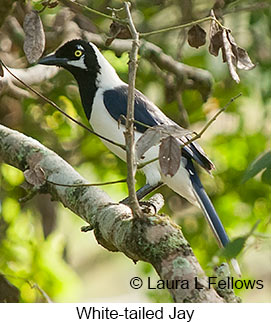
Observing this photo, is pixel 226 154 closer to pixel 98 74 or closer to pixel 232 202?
pixel 232 202

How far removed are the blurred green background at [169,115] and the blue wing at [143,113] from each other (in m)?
0.42

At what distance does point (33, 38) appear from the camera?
219cm

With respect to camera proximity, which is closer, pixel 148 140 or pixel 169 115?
pixel 148 140

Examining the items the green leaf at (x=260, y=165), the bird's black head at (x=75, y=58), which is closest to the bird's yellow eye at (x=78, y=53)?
the bird's black head at (x=75, y=58)

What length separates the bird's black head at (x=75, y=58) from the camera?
337 cm

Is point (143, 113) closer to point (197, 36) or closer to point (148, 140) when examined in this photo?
point (197, 36)

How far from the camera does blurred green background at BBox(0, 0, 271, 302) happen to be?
3584 millimetres

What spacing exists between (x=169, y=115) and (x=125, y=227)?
2.22 m

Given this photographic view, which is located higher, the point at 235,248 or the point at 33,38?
the point at 33,38

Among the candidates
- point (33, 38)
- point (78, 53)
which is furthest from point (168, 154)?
point (78, 53)

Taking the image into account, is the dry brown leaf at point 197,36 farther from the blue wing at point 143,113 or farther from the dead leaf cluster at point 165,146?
the blue wing at point 143,113

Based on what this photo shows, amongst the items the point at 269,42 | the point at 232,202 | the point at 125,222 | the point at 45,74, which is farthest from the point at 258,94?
the point at 125,222

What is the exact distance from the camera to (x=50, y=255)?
3.55 metres

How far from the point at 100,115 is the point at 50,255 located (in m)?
0.74
